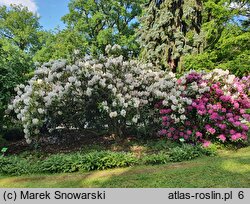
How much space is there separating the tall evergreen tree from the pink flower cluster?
4.08m

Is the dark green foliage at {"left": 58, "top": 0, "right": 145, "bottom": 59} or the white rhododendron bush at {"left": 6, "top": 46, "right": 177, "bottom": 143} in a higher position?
the dark green foliage at {"left": 58, "top": 0, "right": 145, "bottom": 59}

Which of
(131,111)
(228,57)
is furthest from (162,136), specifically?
(228,57)

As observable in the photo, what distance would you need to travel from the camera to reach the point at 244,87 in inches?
361

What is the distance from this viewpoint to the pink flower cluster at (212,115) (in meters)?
8.28

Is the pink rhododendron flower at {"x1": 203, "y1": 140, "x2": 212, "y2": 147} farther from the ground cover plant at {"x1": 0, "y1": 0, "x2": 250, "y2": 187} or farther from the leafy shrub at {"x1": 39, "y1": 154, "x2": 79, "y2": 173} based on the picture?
the leafy shrub at {"x1": 39, "y1": 154, "x2": 79, "y2": 173}

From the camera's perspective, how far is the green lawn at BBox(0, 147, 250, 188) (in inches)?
204

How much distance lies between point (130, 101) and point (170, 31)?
6056 millimetres

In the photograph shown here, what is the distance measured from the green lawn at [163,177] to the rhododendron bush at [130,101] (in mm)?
1751

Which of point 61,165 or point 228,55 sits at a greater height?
point 228,55

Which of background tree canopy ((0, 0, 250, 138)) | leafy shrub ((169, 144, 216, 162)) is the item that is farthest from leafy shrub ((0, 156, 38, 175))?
leafy shrub ((169, 144, 216, 162))

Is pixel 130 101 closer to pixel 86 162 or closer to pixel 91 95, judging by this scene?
pixel 91 95

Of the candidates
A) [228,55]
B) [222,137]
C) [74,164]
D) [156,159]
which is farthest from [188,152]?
[228,55]

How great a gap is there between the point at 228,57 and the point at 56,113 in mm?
11296

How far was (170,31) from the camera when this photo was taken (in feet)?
42.7
